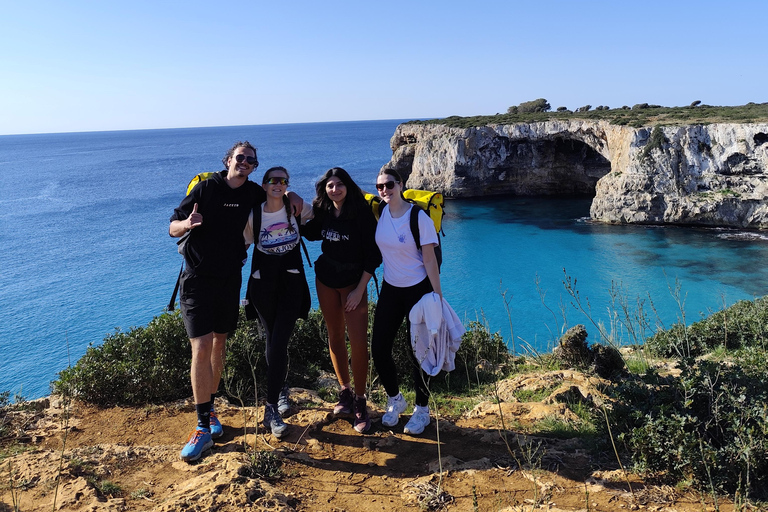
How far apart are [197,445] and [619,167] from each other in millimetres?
32311

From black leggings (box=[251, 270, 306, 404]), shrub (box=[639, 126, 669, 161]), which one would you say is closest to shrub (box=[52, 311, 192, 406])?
black leggings (box=[251, 270, 306, 404])

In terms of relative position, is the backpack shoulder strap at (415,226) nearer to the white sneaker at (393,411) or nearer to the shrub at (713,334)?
the white sneaker at (393,411)

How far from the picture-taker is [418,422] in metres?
4.08

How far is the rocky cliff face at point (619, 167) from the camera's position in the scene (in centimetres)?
2722

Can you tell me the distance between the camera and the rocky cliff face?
2722 centimetres

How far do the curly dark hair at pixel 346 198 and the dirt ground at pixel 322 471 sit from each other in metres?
1.76

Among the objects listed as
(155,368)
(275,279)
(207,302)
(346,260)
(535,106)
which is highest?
(535,106)

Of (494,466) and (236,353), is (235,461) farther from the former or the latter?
(236,353)

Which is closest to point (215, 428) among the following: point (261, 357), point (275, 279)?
point (275, 279)

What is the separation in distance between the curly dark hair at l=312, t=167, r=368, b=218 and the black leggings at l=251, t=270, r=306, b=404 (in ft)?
2.04

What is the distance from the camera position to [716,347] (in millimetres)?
7574

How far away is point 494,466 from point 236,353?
10.2ft

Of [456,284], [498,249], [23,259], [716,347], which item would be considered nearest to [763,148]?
[498,249]

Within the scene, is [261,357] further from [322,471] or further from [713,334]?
[713,334]
